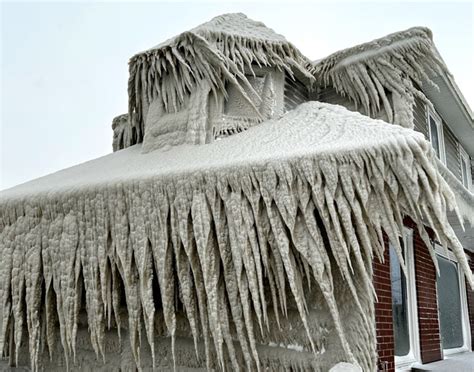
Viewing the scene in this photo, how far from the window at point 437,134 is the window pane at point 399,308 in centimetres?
361

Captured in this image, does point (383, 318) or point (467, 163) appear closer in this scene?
point (383, 318)

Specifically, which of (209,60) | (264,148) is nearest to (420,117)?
(209,60)

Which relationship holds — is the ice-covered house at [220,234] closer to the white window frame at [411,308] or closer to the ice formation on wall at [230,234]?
the ice formation on wall at [230,234]

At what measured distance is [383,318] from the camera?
5.11 meters

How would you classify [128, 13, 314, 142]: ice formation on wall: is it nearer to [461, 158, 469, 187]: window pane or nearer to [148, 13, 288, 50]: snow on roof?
[148, 13, 288, 50]: snow on roof

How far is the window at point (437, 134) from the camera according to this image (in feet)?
29.8

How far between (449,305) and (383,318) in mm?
4364

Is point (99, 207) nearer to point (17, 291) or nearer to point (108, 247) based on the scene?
point (108, 247)

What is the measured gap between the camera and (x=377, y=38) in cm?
605

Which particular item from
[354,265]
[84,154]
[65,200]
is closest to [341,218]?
[354,265]

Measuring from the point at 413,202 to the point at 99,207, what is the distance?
2.40 metres

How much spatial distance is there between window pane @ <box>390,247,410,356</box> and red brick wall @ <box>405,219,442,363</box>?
0.31m

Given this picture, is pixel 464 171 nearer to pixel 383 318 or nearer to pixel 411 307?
pixel 411 307

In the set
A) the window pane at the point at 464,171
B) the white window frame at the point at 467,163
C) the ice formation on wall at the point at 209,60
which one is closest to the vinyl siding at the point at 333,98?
the ice formation on wall at the point at 209,60
